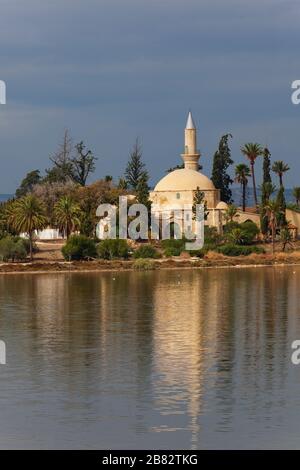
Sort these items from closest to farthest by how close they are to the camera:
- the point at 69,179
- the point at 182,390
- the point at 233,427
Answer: the point at 233,427 < the point at 182,390 < the point at 69,179

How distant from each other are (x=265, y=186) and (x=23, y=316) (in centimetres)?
4295

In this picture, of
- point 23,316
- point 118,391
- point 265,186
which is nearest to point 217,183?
point 265,186

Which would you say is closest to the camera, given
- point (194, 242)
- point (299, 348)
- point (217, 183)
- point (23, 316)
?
point (299, 348)

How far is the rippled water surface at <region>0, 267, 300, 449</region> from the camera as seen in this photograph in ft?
80.7

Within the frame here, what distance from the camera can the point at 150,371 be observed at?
31438 mm

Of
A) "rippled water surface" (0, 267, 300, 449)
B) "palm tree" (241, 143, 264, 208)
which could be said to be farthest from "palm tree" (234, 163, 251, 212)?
"rippled water surface" (0, 267, 300, 449)

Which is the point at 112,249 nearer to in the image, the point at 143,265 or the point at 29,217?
the point at 143,265

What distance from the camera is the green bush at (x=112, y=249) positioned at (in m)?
77.2

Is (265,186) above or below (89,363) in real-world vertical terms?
above

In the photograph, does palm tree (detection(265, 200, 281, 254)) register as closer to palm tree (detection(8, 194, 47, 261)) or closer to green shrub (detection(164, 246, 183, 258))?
green shrub (detection(164, 246, 183, 258))

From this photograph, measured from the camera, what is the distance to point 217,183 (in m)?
100

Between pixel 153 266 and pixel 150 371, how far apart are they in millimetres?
43340

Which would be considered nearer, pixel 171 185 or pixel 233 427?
pixel 233 427

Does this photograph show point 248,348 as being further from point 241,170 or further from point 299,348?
point 241,170
